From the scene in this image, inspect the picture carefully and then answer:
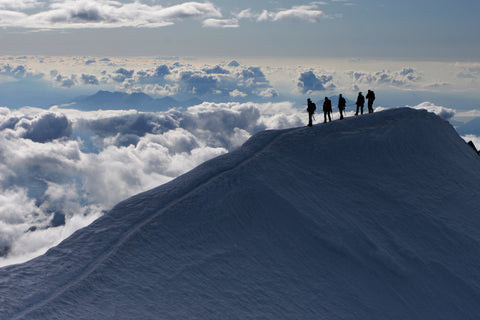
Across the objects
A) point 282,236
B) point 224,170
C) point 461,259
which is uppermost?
point 224,170

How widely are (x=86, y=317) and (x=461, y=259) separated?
16189mm

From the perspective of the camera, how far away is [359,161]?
21953 mm

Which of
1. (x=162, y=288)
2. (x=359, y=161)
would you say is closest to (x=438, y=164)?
(x=359, y=161)

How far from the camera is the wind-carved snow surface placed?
38.1ft

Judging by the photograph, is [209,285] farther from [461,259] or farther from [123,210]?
[461,259]

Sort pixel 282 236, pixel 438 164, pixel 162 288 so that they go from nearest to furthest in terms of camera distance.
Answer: pixel 162 288
pixel 282 236
pixel 438 164

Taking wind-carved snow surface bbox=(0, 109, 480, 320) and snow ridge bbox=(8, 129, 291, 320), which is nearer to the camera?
snow ridge bbox=(8, 129, 291, 320)

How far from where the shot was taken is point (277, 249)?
46.6 ft

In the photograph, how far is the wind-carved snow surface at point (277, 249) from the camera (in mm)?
11617

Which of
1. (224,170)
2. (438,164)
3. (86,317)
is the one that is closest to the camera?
(86,317)

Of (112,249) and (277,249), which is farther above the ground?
(277,249)

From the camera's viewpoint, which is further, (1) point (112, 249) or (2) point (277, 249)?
(1) point (112, 249)

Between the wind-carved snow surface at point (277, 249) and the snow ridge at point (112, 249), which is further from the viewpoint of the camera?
the wind-carved snow surface at point (277, 249)

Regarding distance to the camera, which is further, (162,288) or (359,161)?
(359,161)
